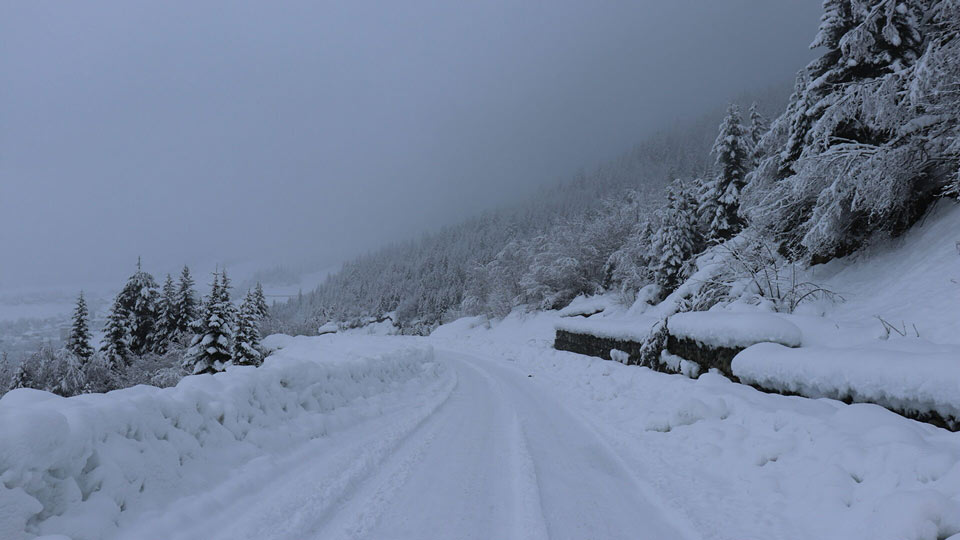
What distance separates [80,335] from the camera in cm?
3108

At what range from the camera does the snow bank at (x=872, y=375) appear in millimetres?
4398

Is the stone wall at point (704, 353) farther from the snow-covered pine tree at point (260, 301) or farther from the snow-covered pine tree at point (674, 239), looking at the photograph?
the snow-covered pine tree at point (260, 301)

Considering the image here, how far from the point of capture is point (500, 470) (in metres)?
4.96

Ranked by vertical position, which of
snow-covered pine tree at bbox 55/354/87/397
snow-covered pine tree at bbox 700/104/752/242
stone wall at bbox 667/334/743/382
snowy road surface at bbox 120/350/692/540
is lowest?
snow-covered pine tree at bbox 55/354/87/397

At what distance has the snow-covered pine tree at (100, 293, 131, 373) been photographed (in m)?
32.5

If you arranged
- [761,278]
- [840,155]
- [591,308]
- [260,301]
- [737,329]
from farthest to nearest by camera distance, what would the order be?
[260,301], [591,308], [761,278], [840,155], [737,329]

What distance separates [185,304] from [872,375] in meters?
46.8

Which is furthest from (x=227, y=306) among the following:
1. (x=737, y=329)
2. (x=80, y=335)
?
(x=737, y=329)

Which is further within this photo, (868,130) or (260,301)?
(260,301)

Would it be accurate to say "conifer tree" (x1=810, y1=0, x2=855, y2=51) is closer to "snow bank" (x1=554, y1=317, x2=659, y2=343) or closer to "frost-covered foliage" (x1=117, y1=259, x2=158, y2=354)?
"snow bank" (x1=554, y1=317, x2=659, y2=343)

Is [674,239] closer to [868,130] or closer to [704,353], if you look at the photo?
[868,130]

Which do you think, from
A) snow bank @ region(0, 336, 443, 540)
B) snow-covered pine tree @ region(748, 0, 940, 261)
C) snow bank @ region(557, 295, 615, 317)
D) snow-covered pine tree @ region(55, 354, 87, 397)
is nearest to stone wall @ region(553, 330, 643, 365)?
snow-covered pine tree @ region(748, 0, 940, 261)

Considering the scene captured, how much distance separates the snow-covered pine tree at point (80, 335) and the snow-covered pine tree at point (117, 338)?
134cm

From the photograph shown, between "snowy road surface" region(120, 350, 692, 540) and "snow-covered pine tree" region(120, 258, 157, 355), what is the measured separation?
42.3 meters
